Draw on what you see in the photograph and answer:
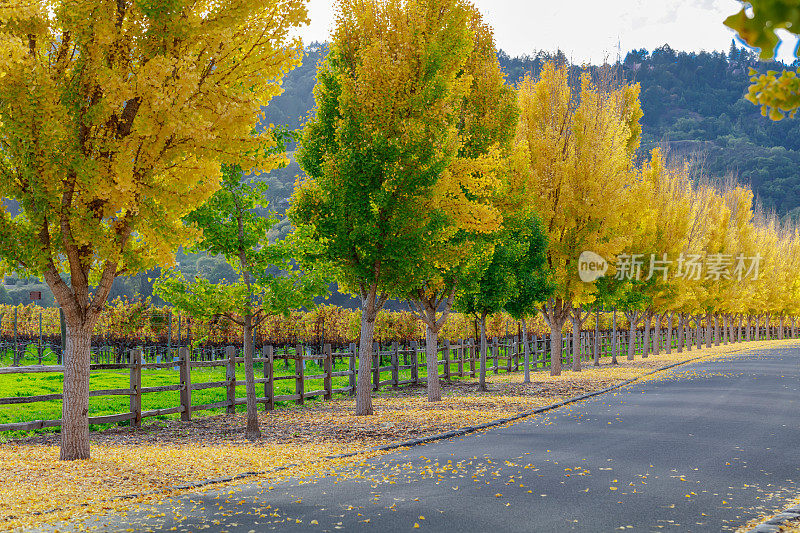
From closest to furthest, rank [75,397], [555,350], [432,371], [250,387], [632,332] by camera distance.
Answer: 1. [75,397]
2. [250,387]
3. [432,371]
4. [555,350]
5. [632,332]

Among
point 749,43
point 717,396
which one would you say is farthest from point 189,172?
point 717,396

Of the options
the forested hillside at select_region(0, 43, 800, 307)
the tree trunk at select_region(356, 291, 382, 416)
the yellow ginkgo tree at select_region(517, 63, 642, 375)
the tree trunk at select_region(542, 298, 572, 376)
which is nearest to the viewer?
the tree trunk at select_region(356, 291, 382, 416)

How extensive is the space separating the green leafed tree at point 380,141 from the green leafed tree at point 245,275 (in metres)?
2.25

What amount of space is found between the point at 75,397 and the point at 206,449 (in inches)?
95.1

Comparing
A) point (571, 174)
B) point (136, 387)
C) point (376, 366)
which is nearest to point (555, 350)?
point (571, 174)

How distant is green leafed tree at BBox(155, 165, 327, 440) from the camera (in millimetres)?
12570

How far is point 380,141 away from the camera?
14750 millimetres

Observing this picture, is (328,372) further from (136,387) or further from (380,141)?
(380,141)

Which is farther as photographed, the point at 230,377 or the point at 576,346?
the point at 576,346

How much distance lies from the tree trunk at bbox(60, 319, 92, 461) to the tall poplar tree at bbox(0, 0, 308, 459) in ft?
0.06

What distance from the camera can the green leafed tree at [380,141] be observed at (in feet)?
49.8

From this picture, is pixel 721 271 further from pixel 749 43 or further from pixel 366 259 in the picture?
pixel 749 43

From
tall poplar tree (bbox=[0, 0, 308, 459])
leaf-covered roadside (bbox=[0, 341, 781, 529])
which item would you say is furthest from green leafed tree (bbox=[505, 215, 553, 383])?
tall poplar tree (bbox=[0, 0, 308, 459])

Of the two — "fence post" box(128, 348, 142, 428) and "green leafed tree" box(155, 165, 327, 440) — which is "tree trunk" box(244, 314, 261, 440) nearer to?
"green leafed tree" box(155, 165, 327, 440)
